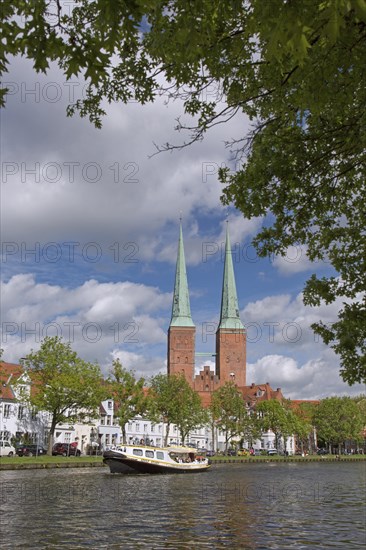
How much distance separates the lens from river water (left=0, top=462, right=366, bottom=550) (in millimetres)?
17984

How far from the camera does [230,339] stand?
172 m

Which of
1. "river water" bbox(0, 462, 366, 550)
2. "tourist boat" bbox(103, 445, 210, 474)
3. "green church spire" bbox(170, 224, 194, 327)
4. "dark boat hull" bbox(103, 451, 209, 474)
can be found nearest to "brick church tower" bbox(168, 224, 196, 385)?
"green church spire" bbox(170, 224, 194, 327)

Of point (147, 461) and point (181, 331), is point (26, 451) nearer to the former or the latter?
point (147, 461)

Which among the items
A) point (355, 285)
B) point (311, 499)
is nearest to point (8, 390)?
point (311, 499)

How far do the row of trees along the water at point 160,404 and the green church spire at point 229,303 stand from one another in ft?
125

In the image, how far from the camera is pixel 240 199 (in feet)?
38.4

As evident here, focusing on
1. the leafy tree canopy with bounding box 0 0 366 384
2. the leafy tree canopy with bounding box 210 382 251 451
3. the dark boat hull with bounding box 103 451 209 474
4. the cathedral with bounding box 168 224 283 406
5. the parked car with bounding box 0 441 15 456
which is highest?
the cathedral with bounding box 168 224 283 406

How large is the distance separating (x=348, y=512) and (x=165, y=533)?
10.1 metres

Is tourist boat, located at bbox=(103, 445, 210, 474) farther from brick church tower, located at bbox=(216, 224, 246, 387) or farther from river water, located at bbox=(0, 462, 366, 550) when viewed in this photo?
brick church tower, located at bbox=(216, 224, 246, 387)

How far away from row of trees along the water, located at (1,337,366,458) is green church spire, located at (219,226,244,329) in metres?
38.1

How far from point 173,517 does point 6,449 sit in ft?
155

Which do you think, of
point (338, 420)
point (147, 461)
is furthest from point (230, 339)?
point (147, 461)

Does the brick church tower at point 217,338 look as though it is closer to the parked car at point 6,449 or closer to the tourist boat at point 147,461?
the parked car at point 6,449

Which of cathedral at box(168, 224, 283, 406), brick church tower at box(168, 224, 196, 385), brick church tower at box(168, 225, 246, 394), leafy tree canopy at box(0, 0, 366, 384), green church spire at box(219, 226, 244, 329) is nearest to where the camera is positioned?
leafy tree canopy at box(0, 0, 366, 384)
